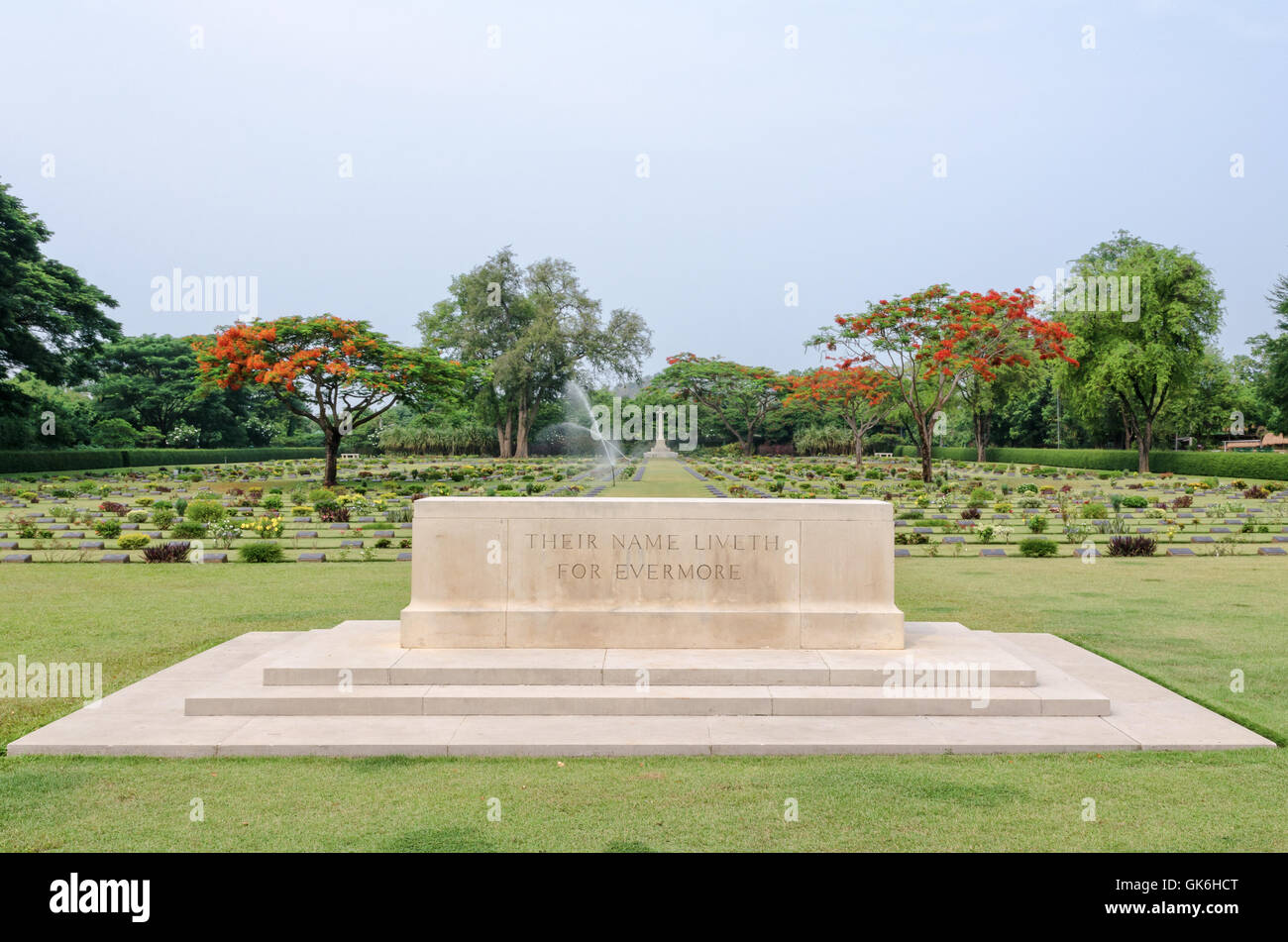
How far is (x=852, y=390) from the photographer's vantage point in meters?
55.1

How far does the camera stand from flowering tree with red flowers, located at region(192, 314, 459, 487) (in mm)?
35531

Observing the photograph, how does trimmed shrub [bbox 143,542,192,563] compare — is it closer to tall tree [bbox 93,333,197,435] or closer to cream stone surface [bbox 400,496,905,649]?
cream stone surface [bbox 400,496,905,649]

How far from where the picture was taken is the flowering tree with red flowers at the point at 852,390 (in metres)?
46.1

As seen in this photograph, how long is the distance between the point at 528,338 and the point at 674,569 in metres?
54.6

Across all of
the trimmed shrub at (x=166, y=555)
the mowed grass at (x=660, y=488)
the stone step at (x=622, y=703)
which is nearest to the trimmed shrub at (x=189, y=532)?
the trimmed shrub at (x=166, y=555)

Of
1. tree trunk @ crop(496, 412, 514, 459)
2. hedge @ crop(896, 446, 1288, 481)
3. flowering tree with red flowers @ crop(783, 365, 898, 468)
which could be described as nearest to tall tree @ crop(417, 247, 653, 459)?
tree trunk @ crop(496, 412, 514, 459)

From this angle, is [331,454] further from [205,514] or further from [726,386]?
[726,386]

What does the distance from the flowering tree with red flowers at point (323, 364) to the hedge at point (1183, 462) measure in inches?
1518

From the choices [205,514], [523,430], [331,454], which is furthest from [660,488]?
[523,430]

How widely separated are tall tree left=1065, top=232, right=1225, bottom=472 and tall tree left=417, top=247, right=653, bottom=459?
2987 centimetres

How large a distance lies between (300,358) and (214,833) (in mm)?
32161

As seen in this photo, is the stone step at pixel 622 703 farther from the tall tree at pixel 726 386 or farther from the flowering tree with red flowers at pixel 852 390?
the tall tree at pixel 726 386

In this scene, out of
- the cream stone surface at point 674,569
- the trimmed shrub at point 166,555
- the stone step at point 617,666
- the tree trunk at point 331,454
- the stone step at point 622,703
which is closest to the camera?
the stone step at point 622,703

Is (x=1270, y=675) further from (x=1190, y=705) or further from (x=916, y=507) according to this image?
(x=916, y=507)
